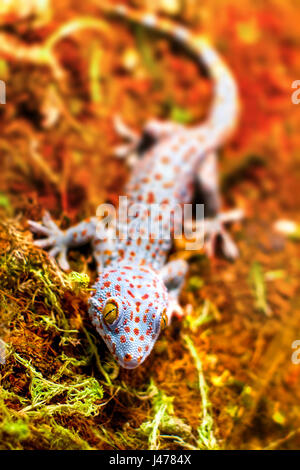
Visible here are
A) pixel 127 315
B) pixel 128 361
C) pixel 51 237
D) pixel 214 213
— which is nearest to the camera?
pixel 128 361

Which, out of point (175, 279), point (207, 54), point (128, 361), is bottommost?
point (128, 361)

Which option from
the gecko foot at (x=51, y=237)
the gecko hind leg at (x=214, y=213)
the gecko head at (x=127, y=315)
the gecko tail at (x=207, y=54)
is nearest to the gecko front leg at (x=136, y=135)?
the gecko hind leg at (x=214, y=213)

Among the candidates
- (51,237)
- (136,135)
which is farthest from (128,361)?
(136,135)

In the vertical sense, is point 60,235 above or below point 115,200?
below

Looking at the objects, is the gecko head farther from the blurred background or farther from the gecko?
the blurred background

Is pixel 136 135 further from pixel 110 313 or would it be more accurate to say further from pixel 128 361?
pixel 128 361
